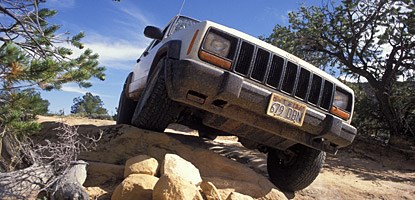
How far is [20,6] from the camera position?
348 cm

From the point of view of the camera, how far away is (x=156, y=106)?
3.41 m

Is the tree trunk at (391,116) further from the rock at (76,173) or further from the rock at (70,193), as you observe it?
the rock at (70,193)

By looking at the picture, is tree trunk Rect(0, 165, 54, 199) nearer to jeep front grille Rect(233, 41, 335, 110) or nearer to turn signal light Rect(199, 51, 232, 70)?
turn signal light Rect(199, 51, 232, 70)

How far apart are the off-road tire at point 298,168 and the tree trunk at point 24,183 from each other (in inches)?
107

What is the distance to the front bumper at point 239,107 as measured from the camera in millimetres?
3041

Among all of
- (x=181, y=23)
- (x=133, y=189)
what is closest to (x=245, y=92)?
(x=133, y=189)

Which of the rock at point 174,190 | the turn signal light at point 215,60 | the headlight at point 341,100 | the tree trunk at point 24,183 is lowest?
the tree trunk at point 24,183

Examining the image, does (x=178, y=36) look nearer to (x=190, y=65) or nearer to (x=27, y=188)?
(x=190, y=65)

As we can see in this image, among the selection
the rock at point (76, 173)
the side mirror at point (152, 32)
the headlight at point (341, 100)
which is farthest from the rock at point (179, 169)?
the side mirror at point (152, 32)

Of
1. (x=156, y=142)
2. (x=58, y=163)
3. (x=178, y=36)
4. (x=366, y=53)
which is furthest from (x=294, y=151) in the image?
(x=366, y=53)

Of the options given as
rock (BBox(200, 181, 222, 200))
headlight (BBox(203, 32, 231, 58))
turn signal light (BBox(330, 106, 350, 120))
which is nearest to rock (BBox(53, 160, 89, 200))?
rock (BBox(200, 181, 222, 200))

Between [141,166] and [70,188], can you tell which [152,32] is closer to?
[141,166]

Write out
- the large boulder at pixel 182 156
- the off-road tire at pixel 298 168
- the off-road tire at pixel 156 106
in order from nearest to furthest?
the off-road tire at pixel 156 106
the large boulder at pixel 182 156
the off-road tire at pixel 298 168

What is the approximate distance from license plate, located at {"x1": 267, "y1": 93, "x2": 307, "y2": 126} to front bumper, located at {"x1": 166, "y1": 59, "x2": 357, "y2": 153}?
6 centimetres
